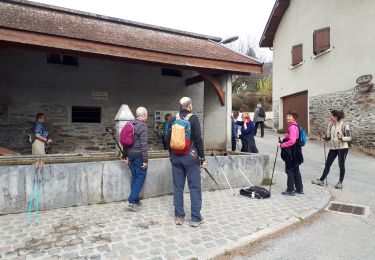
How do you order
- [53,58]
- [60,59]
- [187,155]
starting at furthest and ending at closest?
[60,59]
[53,58]
[187,155]

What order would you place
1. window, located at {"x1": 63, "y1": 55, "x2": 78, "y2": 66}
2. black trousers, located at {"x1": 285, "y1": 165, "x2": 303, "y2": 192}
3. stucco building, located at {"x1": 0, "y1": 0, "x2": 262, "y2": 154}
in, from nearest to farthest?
black trousers, located at {"x1": 285, "y1": 165, "x2": 303, "y2": 192}
stucco building, located at {"x1": 0, "y1": 0, "x2": 262, "y2": 154}
window, located at {"x1": 63, "y1": 55, "x2": 78, "y2": 66}

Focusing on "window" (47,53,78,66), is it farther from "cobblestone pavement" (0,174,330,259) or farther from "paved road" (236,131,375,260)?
"paved road" (236,131,375,260)

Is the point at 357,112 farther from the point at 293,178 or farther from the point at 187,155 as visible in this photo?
the point at 187,155

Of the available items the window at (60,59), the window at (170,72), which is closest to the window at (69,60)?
the window at (60,59)

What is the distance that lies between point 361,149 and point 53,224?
11890mm

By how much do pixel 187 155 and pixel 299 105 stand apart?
46.6ft

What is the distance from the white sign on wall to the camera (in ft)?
32.5

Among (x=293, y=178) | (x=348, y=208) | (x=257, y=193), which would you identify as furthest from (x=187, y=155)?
(x=348, y=208)

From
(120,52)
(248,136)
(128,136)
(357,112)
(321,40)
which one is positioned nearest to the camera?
(128,136)

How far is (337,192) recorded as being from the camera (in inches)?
254

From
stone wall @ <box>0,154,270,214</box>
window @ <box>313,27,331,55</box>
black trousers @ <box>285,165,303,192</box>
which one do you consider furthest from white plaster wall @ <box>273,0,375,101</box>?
stone wall @ <box>0,154,270,214</box>

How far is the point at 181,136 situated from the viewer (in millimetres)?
4145

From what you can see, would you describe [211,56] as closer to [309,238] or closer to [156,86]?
[156,86]

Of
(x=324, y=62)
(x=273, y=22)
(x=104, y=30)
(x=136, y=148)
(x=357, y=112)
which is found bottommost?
(x=136, y=148)
